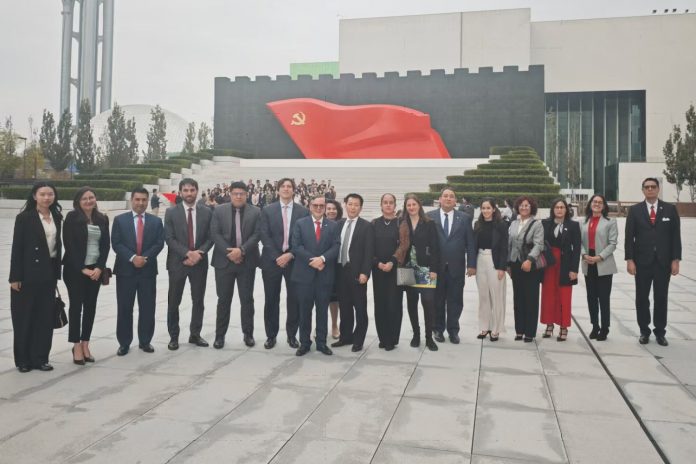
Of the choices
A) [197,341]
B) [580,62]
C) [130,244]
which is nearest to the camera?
[130,244]

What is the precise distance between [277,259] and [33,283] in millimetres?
2010

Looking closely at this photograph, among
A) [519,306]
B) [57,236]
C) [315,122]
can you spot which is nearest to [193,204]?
[57,236]

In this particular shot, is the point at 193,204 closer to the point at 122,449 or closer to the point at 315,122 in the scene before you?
the point at 122,449

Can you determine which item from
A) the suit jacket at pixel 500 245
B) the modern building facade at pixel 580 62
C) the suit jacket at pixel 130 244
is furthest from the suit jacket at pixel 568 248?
the modern building facade at pixel 580 62

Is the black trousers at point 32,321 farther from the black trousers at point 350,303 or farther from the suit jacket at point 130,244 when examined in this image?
the black trousers at point 350,303

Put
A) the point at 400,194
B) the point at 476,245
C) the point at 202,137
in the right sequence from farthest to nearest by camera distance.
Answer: the point at 202,137, the point at 400,194, the point at 476,245

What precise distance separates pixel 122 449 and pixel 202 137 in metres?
59.2

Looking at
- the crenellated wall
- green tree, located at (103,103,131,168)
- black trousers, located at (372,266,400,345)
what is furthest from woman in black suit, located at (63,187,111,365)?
green tree, located at (103,103,131,168)

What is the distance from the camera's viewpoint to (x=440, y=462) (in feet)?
9.23

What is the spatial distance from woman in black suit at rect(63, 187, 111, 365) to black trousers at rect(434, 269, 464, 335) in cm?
317

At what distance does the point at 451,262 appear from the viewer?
554cm

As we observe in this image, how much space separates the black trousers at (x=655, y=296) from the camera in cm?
534

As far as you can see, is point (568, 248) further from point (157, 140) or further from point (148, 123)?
point (148, 123)

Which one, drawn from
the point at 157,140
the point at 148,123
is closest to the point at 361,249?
the point at 157,140
